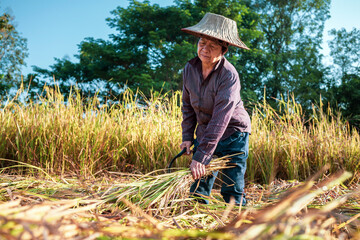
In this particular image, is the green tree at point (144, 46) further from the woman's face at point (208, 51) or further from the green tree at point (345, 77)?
the woman's face at point (208, 51)

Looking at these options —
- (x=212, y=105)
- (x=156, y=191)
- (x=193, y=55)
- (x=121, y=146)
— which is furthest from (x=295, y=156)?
(x=193, y=55)

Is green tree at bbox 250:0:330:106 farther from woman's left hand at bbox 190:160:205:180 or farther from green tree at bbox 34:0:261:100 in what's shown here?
woman's left hand at bbox 190:160:205:180

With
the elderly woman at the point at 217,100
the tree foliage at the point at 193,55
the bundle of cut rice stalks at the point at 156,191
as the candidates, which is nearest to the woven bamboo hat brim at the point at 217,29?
→ the elderly woman at the point at 217,100

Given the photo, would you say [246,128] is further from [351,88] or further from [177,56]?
[351,88]

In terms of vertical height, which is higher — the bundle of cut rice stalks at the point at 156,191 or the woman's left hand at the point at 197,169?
the woman's left hand at the point at 197,169

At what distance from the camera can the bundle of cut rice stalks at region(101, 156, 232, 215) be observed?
6.05ft

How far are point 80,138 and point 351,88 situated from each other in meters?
17.9

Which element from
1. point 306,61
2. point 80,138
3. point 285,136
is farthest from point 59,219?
point 306,61

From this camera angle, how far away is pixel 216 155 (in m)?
2.44

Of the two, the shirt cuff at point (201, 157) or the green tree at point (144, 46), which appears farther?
the green tree at point (144, 46)

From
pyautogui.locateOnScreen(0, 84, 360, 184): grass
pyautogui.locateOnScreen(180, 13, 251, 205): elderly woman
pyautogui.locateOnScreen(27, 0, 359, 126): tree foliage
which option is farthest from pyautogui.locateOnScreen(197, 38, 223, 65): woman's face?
pyautogui.locateOnScreen(27, 0, 359, 126): tree foliage

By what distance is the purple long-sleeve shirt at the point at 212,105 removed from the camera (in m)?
2.05

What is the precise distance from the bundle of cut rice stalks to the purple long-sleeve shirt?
202mm

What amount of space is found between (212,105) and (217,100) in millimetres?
177
